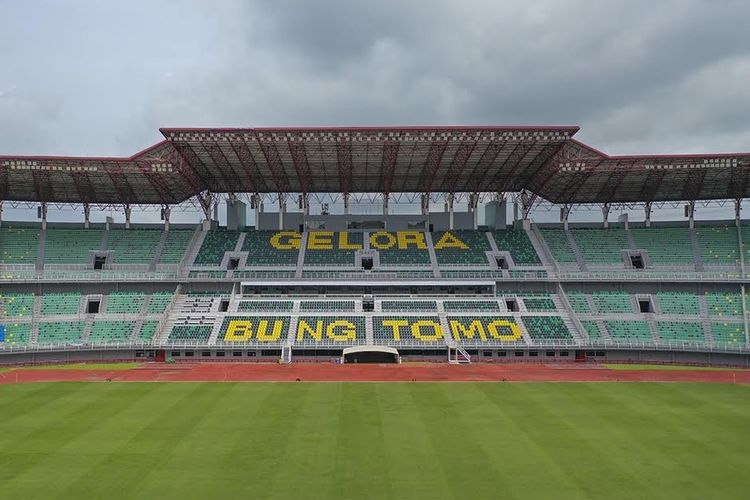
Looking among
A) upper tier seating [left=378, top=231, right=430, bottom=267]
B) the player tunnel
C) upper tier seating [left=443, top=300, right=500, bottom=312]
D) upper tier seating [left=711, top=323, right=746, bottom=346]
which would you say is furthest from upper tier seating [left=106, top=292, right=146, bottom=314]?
upper tier seating [left=711, top=323, right=746, bottom=346]

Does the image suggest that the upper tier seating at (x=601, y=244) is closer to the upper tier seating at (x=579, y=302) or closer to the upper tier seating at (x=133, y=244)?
the upper tier seating at (x=579, y=302)

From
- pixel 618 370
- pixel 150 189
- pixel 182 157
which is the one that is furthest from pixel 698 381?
pixel 150 189

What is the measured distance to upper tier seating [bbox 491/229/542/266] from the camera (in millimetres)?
62812

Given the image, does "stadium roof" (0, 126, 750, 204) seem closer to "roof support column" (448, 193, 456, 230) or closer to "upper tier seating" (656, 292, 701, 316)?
"roof support column" (448, 193, 456, 230)

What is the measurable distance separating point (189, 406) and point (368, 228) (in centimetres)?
4220

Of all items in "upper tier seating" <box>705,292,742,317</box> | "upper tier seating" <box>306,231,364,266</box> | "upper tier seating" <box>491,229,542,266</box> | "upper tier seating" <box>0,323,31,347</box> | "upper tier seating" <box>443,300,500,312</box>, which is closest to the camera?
"upper tier seating" <box>0,323,31,347</box>

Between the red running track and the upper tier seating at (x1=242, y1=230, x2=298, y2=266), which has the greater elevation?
the upper tier seating at (x1=242, y1=230, x2=298, y2=266)

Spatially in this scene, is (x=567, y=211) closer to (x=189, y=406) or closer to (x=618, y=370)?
(x=618, y=370)

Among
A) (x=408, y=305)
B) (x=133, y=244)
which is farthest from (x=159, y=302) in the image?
(x=408, y=305)

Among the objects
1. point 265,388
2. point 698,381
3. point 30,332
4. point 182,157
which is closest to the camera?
Result: point 265,388

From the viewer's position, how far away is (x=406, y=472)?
20.1m

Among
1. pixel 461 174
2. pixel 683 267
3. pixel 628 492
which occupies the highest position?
pixel 461 174

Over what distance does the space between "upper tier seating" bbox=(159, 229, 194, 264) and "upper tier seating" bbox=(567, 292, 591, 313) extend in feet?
152

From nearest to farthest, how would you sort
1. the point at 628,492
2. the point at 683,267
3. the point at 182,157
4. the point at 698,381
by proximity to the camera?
the point at 628,492
the point at 698,381
the point at 182,157
the point at 683,267
